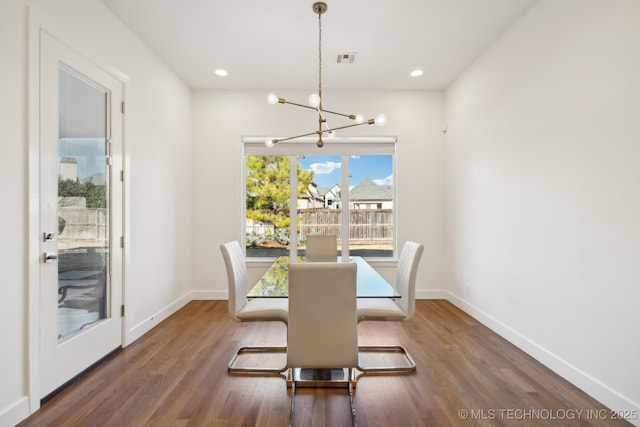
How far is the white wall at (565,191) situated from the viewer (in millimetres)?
1906

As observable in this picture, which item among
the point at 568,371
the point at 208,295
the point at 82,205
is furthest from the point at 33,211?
the point at 568,371

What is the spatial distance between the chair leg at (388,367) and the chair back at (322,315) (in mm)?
576

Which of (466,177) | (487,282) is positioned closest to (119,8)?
(466,177)

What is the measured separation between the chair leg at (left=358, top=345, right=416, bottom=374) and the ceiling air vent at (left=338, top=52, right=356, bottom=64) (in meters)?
2.92

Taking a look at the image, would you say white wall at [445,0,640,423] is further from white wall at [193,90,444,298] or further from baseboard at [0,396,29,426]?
baseboard at [0,396,29,426]

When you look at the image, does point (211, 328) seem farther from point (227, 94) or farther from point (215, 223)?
point (227, 94)

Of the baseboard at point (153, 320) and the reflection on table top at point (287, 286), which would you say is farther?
the baseboard at point (153, 320)

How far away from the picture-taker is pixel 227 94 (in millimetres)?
4434

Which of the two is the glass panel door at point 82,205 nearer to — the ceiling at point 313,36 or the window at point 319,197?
the ceiling at point 313,36

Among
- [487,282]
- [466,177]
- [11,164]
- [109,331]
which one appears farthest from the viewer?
[466,177]

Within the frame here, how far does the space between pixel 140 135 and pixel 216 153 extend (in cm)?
131

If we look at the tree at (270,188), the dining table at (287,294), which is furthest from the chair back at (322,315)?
the tree at (270,188)

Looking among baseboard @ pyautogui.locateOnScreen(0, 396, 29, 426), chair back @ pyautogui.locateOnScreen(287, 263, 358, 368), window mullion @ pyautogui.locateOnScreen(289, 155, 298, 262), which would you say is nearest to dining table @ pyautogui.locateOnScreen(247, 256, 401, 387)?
chair back @ pyautogui.locateOnScreen(287, 263, 358, 368)

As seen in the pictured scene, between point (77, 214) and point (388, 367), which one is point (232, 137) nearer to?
point (77, 214)
